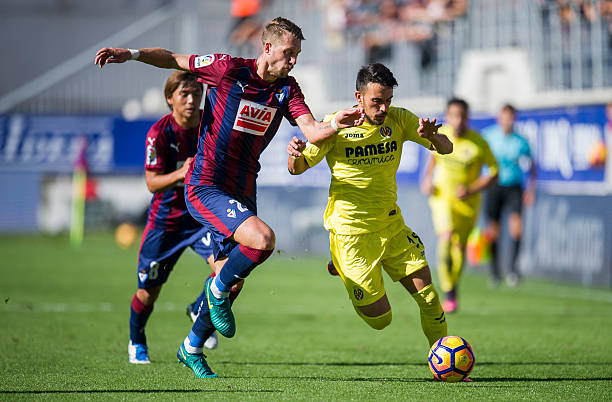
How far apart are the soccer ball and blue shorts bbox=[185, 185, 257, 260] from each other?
153 centimetres

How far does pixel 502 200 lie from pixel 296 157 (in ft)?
26.7

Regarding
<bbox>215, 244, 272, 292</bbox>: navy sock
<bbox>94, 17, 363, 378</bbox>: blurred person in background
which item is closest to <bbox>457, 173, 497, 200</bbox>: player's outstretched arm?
<bbox>94, 17, 363, 378</bbox>: blurred person in background

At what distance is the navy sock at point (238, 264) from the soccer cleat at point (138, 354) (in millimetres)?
1401

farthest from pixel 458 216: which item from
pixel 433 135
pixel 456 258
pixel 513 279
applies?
pixel 433 135

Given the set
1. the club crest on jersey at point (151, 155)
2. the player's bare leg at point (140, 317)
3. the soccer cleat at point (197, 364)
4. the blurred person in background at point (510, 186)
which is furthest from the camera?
the blurred person in background at point (510, 186)

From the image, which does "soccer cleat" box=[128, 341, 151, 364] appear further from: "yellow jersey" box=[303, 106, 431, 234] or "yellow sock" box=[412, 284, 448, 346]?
"yellow sock" box=[412, 284, 448, 346]

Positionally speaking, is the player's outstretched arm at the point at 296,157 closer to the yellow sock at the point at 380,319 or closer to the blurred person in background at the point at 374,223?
the blurred person in background at the point at 374,223

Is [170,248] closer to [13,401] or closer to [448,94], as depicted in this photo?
[13,401]

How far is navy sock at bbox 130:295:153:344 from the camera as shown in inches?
267

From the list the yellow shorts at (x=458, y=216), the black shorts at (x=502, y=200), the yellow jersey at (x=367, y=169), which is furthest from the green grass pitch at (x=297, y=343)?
the black shorts at (x=502, y=200)

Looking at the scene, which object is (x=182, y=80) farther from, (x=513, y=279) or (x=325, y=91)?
(x=325, y=91)

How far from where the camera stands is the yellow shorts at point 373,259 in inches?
240

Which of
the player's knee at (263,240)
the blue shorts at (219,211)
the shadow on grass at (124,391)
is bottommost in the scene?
the shadow on grass at (124,391)

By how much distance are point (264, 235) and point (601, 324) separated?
504 centimetres
